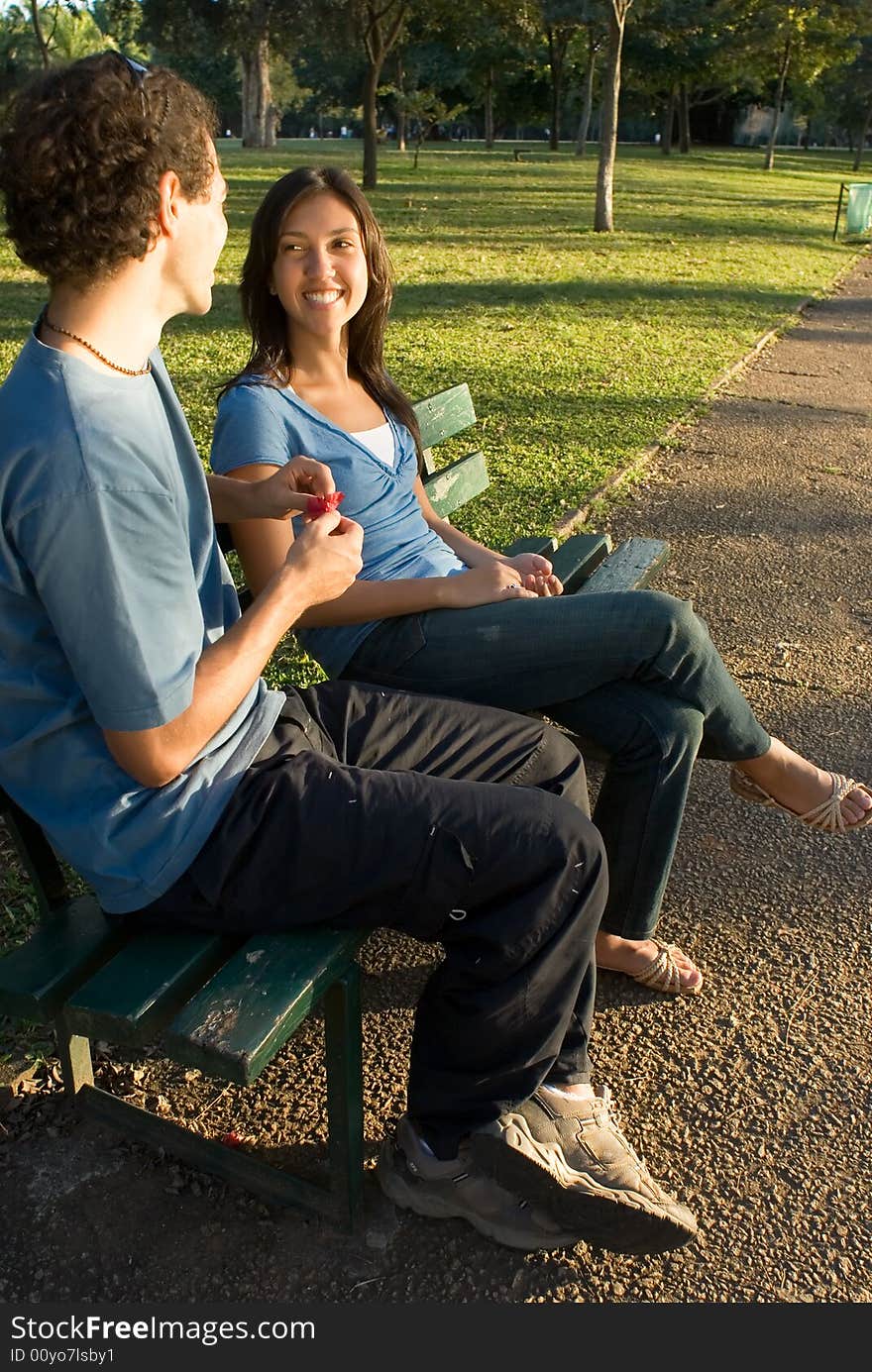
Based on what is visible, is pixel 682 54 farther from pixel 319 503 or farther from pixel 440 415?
pixel 319 503

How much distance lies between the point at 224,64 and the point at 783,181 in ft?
128

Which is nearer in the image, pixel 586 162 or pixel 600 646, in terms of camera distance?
pixel 600 646

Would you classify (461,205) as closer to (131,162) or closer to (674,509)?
(674,509)

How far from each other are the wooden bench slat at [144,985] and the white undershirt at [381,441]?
140 cm

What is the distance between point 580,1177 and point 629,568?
6.24 feet

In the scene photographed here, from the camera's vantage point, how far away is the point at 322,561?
2086mm

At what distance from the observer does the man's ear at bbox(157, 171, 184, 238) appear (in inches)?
70.2

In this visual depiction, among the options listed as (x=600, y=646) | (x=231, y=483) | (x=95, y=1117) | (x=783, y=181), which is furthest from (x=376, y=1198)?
(x=783, y=181)

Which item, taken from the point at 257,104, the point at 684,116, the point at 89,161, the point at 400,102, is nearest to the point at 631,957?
the point at 89,161

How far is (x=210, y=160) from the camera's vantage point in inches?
74.4

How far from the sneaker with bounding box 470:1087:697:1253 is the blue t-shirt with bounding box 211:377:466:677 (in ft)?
3.80

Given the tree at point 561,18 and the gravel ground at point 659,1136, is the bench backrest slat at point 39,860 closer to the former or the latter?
the gravel ground at point 659,1136

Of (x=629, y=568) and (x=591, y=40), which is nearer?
(x=629, y=568)

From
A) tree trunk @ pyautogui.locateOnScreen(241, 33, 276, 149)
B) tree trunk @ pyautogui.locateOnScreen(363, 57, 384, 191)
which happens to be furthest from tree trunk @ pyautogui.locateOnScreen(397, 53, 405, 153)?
tree trunk @ pyautogui.locateOnScreen(363, 57, 384, 191)
